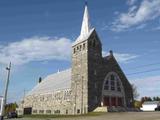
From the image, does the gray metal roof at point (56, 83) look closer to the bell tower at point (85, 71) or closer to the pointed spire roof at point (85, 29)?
the bell tower at point (85, 71)

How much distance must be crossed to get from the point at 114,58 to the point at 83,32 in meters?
10.3

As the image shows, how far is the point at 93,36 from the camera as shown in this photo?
210 ft

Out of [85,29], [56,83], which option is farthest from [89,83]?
[56,83]

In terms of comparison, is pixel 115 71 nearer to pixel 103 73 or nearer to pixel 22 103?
pixel 103 73

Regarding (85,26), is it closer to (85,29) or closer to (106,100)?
(85,29)

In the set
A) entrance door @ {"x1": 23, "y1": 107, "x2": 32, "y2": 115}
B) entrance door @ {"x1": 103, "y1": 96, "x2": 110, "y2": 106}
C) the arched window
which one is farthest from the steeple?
entrance door @ {"x1": 23, "y1": 107, "x2": 32, "y2": 115}

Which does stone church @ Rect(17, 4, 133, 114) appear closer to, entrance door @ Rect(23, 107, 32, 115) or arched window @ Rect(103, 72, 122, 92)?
arched window @ Rect(103, 72, 122, 92)

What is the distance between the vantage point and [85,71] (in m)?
60.3

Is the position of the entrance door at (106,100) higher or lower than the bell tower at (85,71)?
lower

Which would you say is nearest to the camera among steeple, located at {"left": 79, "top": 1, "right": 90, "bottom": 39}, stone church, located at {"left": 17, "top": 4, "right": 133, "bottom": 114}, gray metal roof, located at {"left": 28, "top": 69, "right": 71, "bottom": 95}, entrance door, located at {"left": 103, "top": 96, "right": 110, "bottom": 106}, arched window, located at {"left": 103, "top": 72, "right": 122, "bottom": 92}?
stone church, located at {"left": 17, "top": 4, "right": 133, "bottom": 114}

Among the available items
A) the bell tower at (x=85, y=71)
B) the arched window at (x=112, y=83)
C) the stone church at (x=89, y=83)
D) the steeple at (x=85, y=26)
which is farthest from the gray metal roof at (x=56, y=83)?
the steeple at (x=85, y=26)

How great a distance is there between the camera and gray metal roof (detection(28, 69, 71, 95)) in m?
71.5

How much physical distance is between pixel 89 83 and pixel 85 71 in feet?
9.33

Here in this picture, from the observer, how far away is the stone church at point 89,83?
2357 inches
